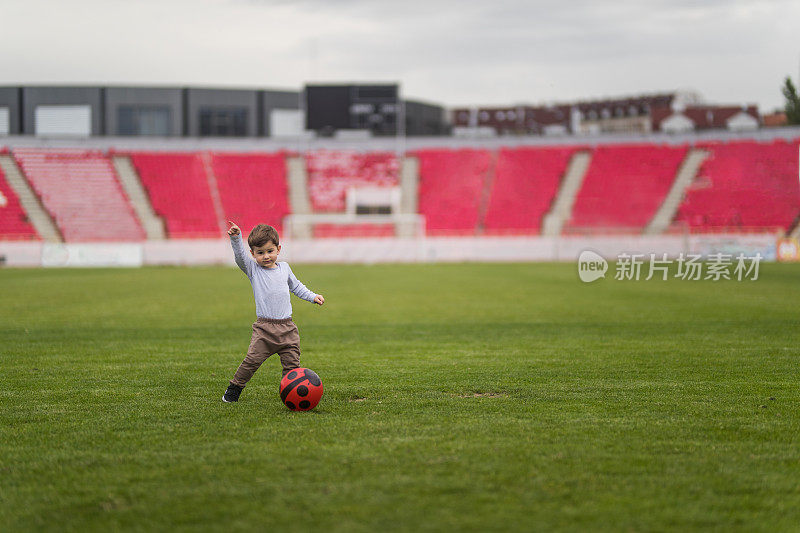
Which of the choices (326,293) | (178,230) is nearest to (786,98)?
(178,230)

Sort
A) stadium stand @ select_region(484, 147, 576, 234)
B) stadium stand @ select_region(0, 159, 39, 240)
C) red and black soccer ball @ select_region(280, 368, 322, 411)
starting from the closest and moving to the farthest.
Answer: red and black soccer ball @ select_region(280, 368, 322, 411) → stadium stand @ select_region(0, 159, 39, 240) → stadium stand @ select_region(484, 147, 576, 234)

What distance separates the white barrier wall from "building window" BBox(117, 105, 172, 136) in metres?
20.1

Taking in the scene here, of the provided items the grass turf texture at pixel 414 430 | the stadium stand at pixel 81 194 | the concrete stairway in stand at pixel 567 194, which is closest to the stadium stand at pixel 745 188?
the concrete stairway in stand at pixel 567 194

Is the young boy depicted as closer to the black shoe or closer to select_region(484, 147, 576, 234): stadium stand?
the black shoe

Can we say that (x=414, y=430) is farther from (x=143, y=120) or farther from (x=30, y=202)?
(x=143, y=120)

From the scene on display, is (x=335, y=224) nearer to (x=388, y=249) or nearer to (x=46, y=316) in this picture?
(x=388, y=249)

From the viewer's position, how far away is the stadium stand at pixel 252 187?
162ft

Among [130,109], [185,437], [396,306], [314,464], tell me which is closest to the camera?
[314,464]

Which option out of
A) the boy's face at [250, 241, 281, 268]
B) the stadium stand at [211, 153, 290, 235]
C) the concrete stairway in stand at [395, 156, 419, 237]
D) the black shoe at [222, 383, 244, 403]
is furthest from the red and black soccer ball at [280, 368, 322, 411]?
the concrete stairway in stand at [395, 156, 419, 237]

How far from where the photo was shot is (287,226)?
1887 inches

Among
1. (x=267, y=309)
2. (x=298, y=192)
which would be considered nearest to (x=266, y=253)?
(x=267, y=309)

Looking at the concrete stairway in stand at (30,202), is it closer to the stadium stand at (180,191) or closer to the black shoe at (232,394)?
the stadium stand at (180,191)

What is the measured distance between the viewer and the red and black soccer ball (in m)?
7.10

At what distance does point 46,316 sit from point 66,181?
37.5 m
